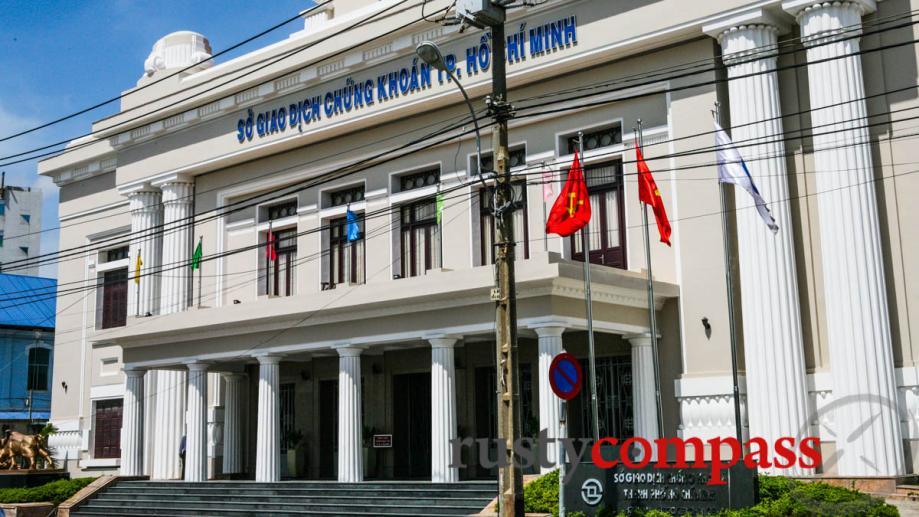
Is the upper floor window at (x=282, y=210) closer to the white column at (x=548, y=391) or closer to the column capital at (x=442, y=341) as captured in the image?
the column capital at (x=442, y=341)

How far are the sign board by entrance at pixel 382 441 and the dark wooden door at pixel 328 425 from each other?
251cm

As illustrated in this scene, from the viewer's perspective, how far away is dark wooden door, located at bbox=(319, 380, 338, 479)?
112 ft

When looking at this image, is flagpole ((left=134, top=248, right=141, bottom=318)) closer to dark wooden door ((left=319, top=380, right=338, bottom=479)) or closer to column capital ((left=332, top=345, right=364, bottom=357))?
dark wooden door ((left=319, top=380, right=338, bottom=479))

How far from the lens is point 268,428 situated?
95.0ft

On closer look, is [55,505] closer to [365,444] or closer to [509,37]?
[365,444]

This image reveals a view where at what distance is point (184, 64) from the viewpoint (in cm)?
3981

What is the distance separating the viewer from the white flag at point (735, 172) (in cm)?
2125

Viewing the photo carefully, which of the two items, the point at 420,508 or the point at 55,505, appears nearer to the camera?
the point at 420,508

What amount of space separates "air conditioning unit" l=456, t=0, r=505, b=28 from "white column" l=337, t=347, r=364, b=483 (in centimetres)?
1253

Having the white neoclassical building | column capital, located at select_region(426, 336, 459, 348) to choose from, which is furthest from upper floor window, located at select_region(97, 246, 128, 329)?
column capital, located at select_region(426, 336, 459, 348)

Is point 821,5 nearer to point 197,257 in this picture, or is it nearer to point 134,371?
point 197,257

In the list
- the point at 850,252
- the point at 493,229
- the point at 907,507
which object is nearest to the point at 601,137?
the point at 493,229

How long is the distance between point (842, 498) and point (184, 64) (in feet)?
96.9

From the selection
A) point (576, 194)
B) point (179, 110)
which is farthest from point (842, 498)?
point (179, 110)
